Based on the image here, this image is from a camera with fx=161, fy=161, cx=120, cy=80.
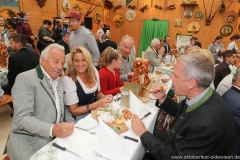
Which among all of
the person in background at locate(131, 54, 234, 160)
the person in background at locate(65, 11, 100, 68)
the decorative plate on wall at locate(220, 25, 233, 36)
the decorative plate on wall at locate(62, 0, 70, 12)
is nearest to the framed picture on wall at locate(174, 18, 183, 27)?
the decorative plate on wall at locate(220, 25, 233, 36)

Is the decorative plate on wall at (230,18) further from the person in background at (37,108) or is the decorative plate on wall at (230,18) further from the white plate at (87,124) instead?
the white plate at (87,124)

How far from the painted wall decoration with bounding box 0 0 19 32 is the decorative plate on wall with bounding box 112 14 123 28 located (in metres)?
6.54

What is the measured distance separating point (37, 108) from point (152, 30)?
959cm

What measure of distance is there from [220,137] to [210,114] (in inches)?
5.8

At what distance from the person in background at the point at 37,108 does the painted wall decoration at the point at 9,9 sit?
4.71 meters

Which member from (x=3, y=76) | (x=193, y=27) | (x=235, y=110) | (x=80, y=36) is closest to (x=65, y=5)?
(x=80, y=36)

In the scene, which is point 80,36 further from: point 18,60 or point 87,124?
point 87,124

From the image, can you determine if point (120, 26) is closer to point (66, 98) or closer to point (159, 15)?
point (159, 15)

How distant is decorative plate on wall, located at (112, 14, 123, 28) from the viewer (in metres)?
10.7

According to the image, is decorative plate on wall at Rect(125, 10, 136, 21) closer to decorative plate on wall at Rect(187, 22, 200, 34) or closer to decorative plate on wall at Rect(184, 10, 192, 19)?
decorative plate on wall at Rect(184, 10, 192, 19)

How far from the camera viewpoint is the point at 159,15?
9703mm

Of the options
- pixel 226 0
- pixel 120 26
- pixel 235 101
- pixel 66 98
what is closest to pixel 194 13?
pixel 226 0

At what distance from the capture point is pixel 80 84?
1.98 meters

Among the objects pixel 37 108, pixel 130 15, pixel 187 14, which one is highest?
pixel 130 15
